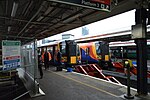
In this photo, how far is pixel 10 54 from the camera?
17.0 ft

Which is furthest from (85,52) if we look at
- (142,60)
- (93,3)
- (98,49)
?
(93,3)

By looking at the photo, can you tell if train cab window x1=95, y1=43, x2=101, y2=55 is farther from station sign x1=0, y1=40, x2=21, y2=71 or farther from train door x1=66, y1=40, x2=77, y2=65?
station sign x1=0, y1=40, x2=21, y2=71

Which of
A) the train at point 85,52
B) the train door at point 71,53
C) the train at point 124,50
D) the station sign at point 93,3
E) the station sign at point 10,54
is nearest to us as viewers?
the station sign at point 93,3

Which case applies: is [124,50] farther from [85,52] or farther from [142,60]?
[142,60]

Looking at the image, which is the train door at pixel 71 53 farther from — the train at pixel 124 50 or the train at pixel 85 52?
the train at pixel 124 50

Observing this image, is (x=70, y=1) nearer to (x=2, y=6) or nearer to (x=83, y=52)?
(x=2, y=6)

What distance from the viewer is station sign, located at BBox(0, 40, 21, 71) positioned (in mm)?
4945

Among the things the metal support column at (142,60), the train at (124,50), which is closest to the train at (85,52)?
the train at (124,50)

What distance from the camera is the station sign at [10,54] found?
4.95 m

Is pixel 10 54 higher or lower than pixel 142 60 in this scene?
higher

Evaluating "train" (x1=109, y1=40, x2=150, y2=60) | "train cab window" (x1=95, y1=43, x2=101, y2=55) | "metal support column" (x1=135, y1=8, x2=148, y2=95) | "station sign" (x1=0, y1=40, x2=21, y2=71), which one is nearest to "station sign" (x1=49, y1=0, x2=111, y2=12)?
"metal support column" (x1=135, y1=8, x2=148, y2=95)

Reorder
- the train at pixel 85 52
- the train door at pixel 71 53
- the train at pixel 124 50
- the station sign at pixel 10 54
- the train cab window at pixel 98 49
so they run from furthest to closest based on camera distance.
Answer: the train at pixel 124 50 < the train cab window at pixel 98 49 < the train at pixel 85 52 < the train door at pixel 71 53 < the station sign at pixel 10 54

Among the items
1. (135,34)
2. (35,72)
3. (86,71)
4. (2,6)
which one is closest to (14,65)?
(35,72)

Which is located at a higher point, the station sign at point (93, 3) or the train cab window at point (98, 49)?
the station sign at point (93, 3)
